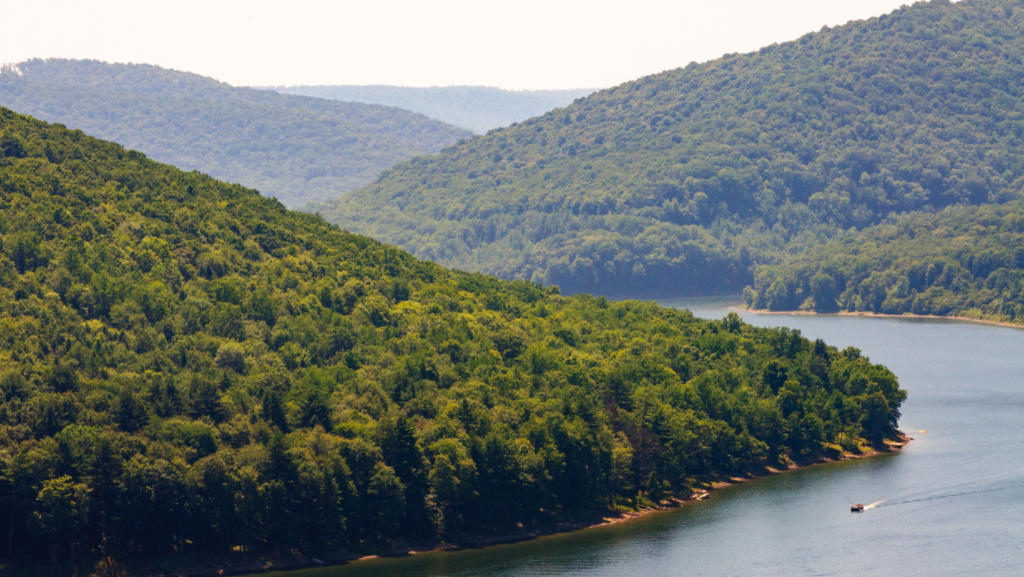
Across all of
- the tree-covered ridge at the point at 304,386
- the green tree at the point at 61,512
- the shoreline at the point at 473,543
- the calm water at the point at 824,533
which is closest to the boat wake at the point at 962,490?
the calm water at the point at 824,533

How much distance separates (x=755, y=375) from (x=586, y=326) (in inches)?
833

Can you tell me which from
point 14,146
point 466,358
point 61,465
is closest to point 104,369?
point 61,465

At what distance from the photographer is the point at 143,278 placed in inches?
5005

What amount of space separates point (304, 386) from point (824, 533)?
44950 millimetres

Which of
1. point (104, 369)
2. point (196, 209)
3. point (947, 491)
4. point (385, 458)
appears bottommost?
point (947, 491)

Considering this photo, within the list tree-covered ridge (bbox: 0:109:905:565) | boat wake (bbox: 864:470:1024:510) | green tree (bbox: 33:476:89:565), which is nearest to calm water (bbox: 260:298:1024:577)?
boat wake (bbox: 864:470:1024:510)

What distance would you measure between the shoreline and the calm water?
109 centimetres

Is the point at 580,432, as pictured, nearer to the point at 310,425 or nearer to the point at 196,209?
the point at 310,425

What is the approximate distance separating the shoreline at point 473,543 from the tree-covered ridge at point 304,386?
1291 mm

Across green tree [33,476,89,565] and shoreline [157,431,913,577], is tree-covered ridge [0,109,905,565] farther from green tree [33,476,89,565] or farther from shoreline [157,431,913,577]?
shoreline [157,431,913,577]

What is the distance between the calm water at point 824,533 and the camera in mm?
97062

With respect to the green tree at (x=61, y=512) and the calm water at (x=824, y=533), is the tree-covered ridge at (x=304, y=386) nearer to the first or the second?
the green tree at (x=61, y=512)

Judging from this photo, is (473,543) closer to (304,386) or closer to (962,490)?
(304,386)

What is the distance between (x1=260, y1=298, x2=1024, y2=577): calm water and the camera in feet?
318
